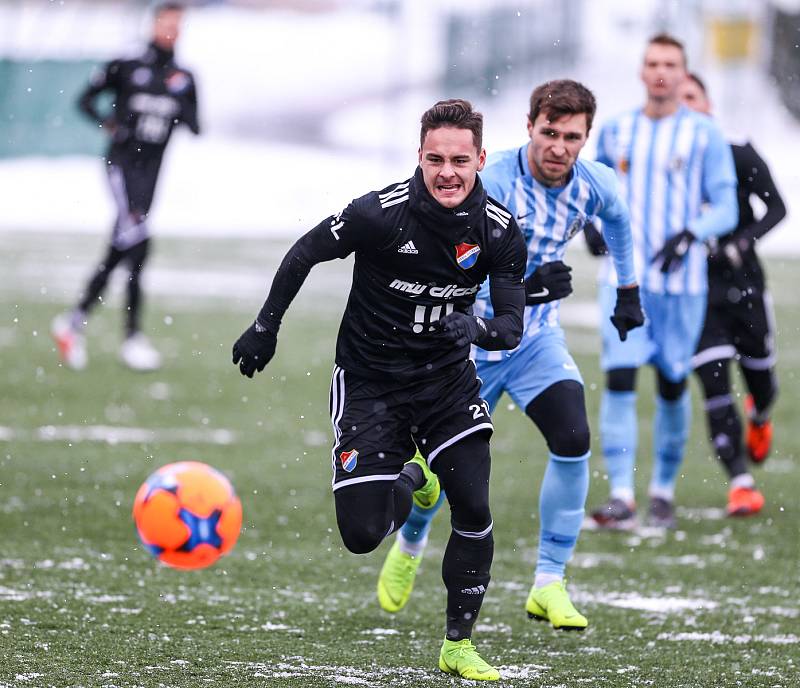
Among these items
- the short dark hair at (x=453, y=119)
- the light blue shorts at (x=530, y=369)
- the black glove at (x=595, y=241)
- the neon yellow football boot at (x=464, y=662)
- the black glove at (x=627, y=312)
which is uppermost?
the short dark hair at (x=453, y=119)

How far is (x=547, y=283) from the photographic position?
18.0ft

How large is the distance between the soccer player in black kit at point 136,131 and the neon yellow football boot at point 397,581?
6041mm

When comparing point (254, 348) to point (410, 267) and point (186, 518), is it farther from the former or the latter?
point (186, 518)

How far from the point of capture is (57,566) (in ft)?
19.8

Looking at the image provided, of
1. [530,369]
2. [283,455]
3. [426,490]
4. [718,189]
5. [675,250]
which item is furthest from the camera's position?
[283,455]

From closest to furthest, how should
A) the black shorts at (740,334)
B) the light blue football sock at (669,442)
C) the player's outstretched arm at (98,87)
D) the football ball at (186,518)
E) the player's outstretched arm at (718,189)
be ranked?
1. the football ball at (186,518)
2. the player's outstretched arm at (718,189)
3. the light blue football sock at (669,442)
4. the black shorts at (740,334)
5. the player's outstretched arm at (98,87)

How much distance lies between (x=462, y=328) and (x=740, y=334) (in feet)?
12.9

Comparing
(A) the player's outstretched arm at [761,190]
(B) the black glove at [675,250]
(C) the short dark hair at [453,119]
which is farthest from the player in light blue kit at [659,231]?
(C) the short dark hair at [453,119]

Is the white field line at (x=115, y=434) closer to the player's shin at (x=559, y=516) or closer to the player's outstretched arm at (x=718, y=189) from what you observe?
the player's outstretched arm at (x=718, y=189)

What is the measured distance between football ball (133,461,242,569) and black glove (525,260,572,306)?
4.14 feet

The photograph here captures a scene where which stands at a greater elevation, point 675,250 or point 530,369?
point 675,250

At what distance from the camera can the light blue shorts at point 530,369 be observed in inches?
217

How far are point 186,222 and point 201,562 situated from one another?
1998 centimetres

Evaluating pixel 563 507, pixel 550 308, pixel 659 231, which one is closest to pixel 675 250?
pixel 659 231
